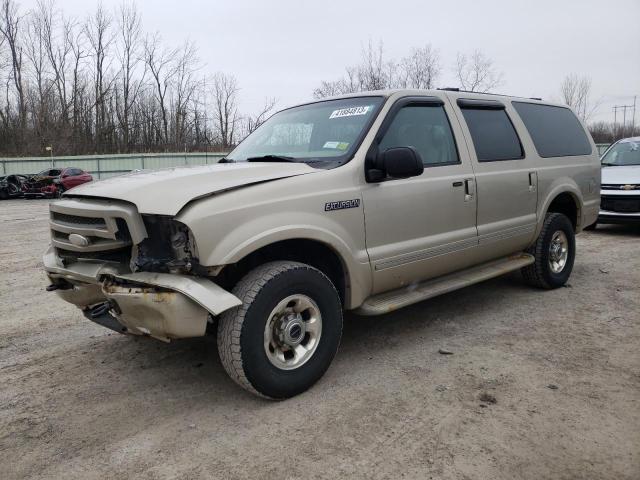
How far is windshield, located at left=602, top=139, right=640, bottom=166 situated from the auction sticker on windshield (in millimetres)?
8049

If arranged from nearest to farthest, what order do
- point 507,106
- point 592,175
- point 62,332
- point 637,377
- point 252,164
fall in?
point 637,377 < point 252,164 < point 62,332 < point 507,106 < point 592,175

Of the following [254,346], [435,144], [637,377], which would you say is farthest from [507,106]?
[254,346]

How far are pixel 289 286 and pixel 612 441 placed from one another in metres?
1.89

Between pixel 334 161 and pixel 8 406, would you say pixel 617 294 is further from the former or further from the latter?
pixel 8 406

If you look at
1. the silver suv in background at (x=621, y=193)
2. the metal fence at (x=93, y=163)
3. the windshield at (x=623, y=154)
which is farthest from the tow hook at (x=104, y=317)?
the metal fence at (x=93, y=163)

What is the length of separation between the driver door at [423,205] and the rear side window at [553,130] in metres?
1.31

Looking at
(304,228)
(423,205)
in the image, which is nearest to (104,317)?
(304,228)

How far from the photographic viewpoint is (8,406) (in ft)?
10.4

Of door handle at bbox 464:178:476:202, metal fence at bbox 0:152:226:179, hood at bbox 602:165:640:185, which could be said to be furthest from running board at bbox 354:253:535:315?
metal fence at bbox 0:152:226:179

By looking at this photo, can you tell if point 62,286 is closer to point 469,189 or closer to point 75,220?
point 75,220

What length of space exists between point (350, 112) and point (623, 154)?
8.46 metres

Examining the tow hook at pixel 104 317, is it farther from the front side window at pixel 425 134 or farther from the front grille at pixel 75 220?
the front side window at pixel 425 134

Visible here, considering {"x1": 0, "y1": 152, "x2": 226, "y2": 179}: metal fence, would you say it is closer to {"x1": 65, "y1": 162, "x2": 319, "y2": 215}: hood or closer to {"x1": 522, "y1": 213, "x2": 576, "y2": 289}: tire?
{"x1": 522, "y1": 213, "x2": 576, "y2": 289}: tire

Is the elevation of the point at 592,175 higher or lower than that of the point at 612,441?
higher
